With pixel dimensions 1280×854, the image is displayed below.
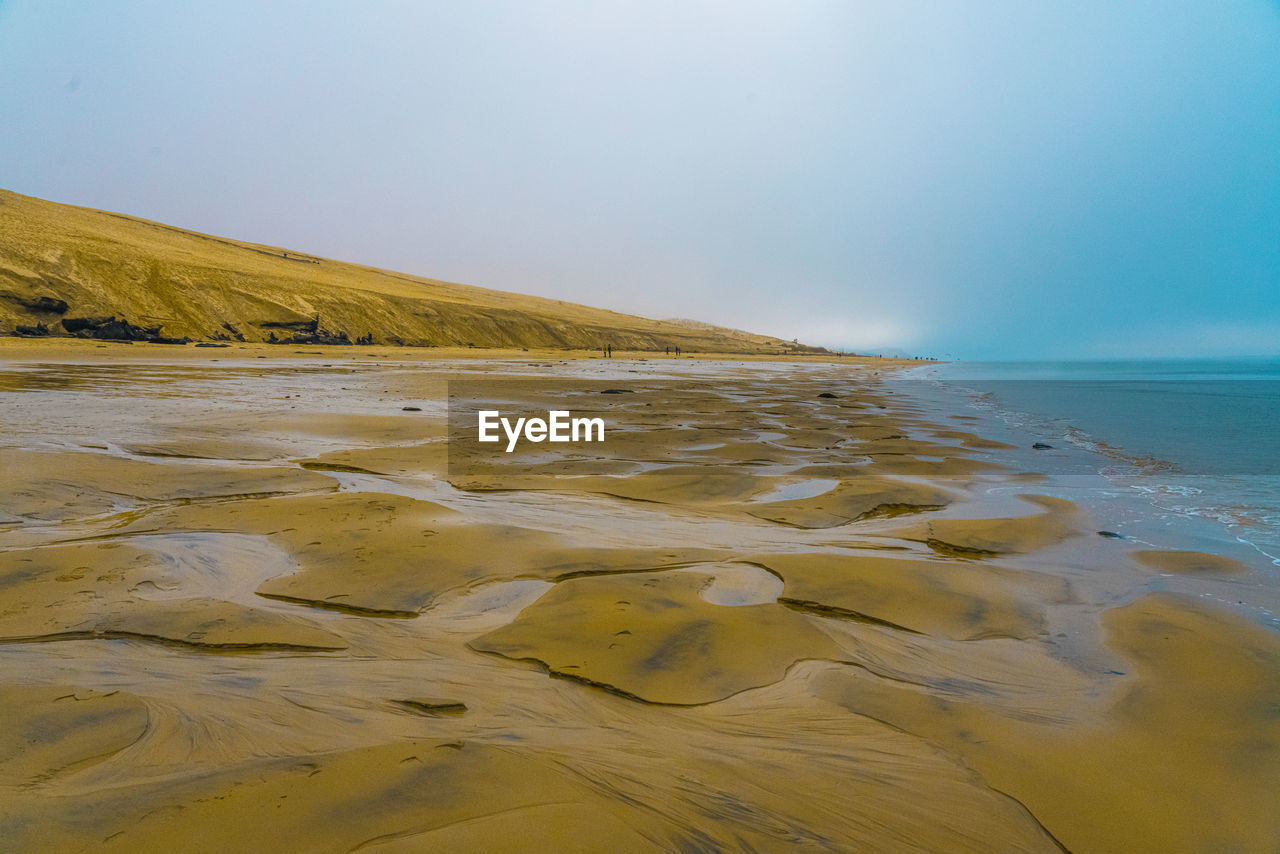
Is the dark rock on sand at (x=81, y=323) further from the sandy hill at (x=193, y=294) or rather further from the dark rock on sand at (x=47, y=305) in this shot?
the dark rock on sand at (x=47, y=305)

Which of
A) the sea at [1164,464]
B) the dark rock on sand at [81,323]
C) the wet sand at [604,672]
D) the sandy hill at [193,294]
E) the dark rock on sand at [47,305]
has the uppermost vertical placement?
the sandy hill at [193,294]

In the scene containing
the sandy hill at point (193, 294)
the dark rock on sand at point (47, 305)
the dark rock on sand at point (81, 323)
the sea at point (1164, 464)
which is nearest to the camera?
the sea at point (1164, 464)

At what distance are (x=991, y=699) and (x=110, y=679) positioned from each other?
3.78 meters

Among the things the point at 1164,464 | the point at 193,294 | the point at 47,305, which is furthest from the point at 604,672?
the point at 193,294

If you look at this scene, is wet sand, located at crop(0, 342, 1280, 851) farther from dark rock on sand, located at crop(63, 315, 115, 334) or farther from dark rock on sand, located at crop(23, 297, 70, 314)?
dark rock on sand, located at crop(23, 297, 70, 314)

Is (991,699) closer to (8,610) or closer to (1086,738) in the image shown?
(1086,738)

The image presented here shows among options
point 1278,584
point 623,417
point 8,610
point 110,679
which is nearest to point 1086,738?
point 1278,584

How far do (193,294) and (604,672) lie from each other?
184ft

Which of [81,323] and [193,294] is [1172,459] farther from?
[193,294]

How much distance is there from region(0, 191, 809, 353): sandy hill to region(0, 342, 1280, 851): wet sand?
42.3 meters

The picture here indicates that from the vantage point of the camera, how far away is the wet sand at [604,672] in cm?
192

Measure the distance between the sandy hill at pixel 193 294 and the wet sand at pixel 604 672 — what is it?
42.3 m

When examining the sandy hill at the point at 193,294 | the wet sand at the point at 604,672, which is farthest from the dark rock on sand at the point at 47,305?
the wet sand at the point at 604,672

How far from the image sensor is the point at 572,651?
300cm
